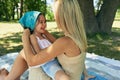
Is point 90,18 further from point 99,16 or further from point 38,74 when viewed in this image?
point 38,74

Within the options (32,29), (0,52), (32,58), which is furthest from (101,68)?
(0,52)

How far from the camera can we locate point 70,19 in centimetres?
278

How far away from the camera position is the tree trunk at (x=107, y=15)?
9.29 meters

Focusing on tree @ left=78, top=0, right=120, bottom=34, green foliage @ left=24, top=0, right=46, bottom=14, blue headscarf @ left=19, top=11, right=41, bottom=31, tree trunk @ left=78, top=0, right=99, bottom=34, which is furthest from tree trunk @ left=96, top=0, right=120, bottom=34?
green foliage @ left=24, top=0, right=46, bottom=14

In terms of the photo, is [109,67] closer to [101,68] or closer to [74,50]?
[101,68]

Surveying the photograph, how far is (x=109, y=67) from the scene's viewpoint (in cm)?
490

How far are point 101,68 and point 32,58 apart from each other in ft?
7.04

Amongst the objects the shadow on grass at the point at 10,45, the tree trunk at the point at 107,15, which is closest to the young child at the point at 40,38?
the shadow on grass at the point at 10,45

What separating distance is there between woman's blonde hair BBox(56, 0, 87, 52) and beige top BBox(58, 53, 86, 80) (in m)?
0.15

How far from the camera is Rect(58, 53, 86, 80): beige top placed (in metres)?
2.90

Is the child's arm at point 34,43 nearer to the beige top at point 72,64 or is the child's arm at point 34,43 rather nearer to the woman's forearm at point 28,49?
the woman's forearm at point 28,49

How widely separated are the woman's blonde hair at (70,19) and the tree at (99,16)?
6.27 metres

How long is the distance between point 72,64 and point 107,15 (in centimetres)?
667

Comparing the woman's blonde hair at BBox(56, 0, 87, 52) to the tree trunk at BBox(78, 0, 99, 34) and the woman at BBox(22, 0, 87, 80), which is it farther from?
the tree trunk at BBox(78, 0, 99, 34)
